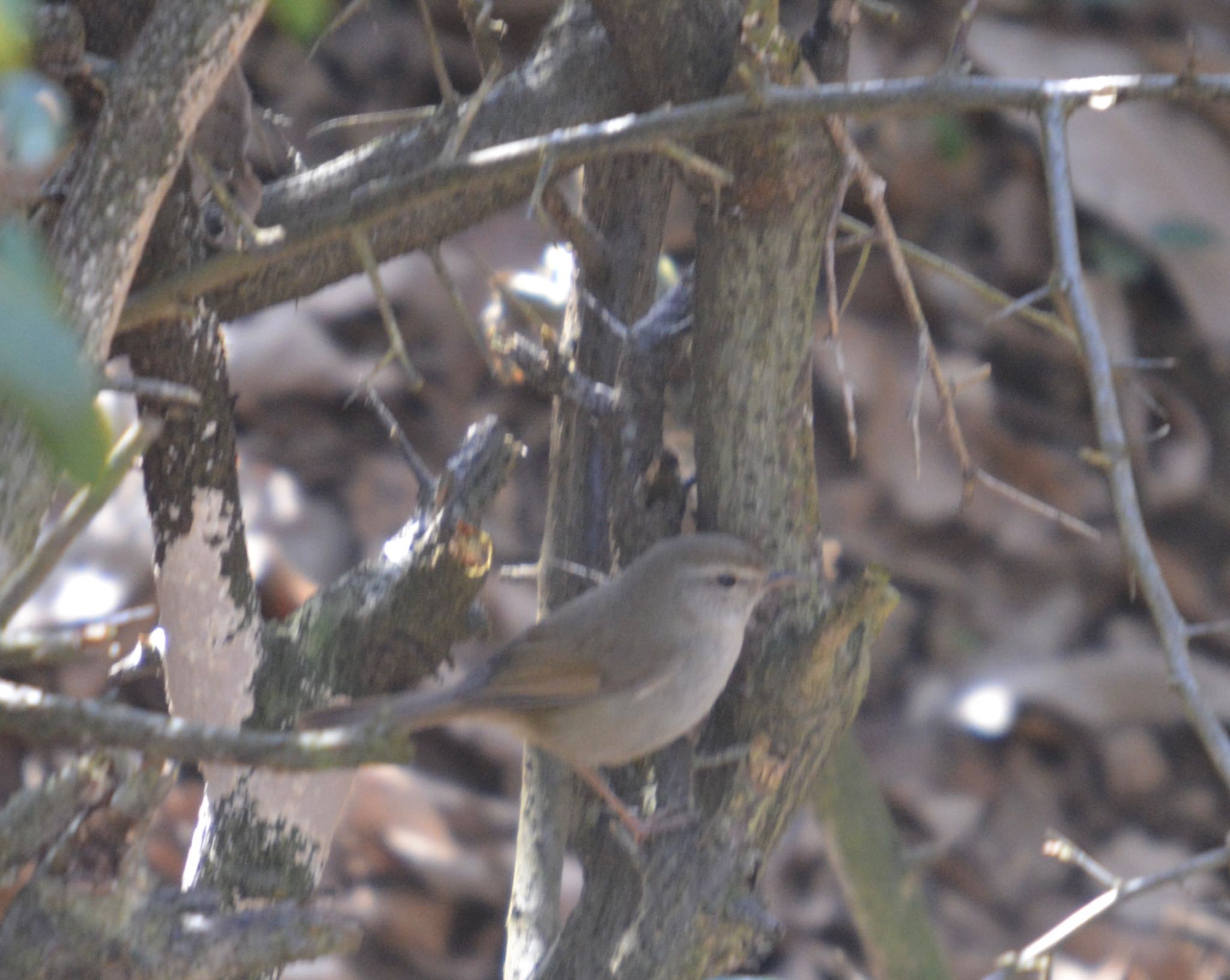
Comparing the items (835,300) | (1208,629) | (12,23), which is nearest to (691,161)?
(835,300)

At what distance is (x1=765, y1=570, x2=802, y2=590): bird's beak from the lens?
7.56 ft

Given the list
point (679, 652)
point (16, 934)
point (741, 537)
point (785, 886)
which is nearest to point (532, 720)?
point (679, 652)

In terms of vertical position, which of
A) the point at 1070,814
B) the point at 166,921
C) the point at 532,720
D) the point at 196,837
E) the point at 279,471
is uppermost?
the point at 166,921

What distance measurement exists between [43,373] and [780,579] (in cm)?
170

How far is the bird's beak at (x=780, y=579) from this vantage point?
230 cm

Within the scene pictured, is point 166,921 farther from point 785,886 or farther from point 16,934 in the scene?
point 785,886

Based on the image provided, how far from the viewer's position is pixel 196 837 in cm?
223

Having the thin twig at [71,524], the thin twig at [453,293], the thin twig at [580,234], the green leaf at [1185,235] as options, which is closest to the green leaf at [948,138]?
the green leaf at [1185,235]

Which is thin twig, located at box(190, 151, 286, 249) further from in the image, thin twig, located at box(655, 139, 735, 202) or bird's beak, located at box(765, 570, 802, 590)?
bird's beak, located at box(765, 570, 802, 590)

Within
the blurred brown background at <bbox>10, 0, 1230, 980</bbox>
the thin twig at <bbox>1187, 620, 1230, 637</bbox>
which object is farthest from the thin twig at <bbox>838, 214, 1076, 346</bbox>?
the blurred brown background at <bbox>10, 0, 1230, 980</bbox>

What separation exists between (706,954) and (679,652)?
0.61 meters

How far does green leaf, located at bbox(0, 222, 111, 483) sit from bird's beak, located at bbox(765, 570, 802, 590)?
1.61 metres

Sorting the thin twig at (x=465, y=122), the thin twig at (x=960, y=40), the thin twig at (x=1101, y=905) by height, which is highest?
the thin twig at (x=465, y=122)

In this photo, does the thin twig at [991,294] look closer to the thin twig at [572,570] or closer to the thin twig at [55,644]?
the thin twig at [572,570]
